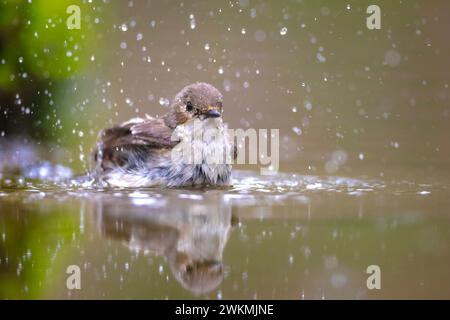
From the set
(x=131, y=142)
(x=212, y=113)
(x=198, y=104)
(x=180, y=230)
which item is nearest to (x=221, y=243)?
(x=180, y=230)

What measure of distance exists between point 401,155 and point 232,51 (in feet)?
10.1

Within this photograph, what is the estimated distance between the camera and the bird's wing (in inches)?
221

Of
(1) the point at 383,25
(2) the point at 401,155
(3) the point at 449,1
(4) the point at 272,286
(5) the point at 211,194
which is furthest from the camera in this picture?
(3) the point at 449,1

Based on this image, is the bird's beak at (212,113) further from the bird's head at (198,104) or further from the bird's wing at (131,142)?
the bird's wing at (131,142)

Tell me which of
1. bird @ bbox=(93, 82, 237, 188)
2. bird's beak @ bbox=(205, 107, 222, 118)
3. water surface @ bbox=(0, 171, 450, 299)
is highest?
bird's beak @ bbox=(205, 107, 222, 118)

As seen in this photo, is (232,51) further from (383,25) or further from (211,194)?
(211,194)

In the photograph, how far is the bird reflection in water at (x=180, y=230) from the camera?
304 cm

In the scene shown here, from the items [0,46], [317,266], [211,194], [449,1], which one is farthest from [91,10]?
[449,1]

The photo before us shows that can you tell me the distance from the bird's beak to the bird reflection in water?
0.88 m

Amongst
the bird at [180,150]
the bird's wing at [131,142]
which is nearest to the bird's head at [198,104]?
the bird at [180,150]

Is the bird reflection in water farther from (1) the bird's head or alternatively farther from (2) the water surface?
(1) the bird's head

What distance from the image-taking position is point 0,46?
20.7ft

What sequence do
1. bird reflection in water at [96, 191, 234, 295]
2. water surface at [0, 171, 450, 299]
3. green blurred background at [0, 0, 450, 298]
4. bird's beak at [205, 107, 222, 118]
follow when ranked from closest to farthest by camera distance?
water surface at [0, 171, 450, 299] → bird reflection in water at [96, 191, 234, 295] → green blurred background at [0, 0, 450, 298] → bird's beak at [205, 107, 222, 118]

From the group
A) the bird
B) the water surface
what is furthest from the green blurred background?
the bird
